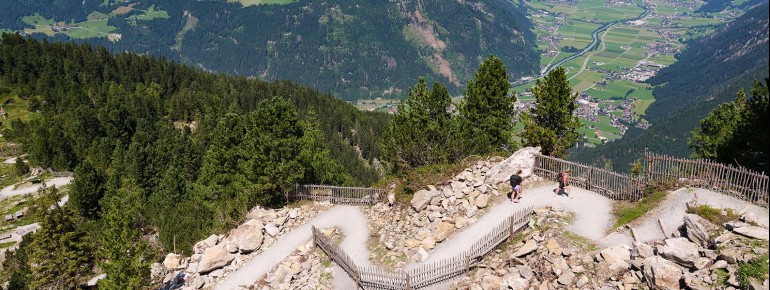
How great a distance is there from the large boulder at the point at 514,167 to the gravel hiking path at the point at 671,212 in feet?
34.7

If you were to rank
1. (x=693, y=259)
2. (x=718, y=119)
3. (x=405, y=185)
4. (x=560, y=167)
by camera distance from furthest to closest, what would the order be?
1. (x=718, y=119)
2. (x=405, y=185)
3. (x=560, y=167)
4. (x=693, y=259)

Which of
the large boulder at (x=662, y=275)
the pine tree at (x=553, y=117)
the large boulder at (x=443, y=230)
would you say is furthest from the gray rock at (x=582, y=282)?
the pine tree at (x=553, y=117)

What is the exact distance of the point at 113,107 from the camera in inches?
4707

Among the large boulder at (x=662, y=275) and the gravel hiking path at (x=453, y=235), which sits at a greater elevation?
the large boulder at (x=662, y=275)

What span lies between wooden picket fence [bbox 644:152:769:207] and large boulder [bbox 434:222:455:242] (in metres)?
14.8

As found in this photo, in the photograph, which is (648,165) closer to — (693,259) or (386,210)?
→ (693,259)

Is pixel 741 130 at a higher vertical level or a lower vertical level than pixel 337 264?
higher

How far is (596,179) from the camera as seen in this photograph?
1453 inches

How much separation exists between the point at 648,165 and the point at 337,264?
79.3 ft

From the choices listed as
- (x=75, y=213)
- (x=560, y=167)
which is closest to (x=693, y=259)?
(x=560, y=167)

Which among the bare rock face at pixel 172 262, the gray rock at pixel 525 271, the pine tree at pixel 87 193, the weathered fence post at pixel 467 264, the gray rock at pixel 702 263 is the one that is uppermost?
the gray rock at pixel 702 263

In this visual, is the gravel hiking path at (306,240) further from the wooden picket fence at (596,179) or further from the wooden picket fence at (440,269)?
the wooden picket fence at (596,179)

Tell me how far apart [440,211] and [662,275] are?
54.8 feet

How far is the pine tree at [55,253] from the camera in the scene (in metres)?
38.9
